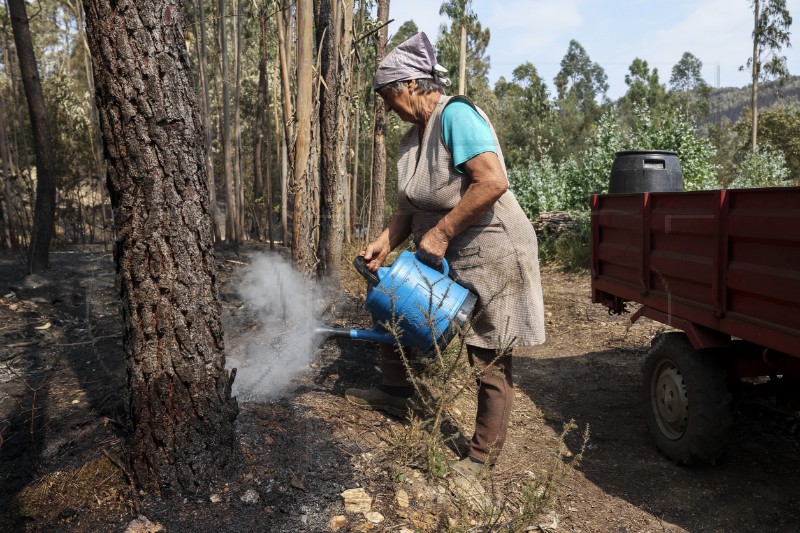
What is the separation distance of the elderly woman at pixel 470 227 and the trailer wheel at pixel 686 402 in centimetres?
96

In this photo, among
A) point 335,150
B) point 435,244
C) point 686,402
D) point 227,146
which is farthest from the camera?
point 227,146

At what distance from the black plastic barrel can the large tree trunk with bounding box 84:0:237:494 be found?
12.1ft

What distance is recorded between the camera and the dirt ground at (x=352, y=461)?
6.64 feet

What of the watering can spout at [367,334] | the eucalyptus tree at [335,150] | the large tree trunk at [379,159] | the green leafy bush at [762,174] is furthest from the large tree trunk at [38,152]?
the green leafy bush at [762,174]

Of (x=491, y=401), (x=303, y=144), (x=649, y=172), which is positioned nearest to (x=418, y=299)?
(x=491, y=401)

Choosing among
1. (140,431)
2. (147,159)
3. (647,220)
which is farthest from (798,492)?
(147,159)

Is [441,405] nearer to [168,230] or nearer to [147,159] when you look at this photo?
[168,230]

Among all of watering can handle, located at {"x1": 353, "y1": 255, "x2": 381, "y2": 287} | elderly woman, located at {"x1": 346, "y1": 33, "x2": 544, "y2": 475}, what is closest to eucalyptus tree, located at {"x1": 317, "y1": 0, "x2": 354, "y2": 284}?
watering can handle, located at {"x1": 353, "y1": 255, "x2": 381, "y2": 287}

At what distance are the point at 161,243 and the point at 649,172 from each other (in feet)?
12.8

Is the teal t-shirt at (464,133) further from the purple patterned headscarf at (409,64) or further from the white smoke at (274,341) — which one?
the white smoke at (274,341)

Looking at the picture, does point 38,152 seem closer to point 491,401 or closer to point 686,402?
point 491,401

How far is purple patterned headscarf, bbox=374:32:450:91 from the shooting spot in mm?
2506

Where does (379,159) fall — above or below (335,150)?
above

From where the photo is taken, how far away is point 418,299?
8.27ft
